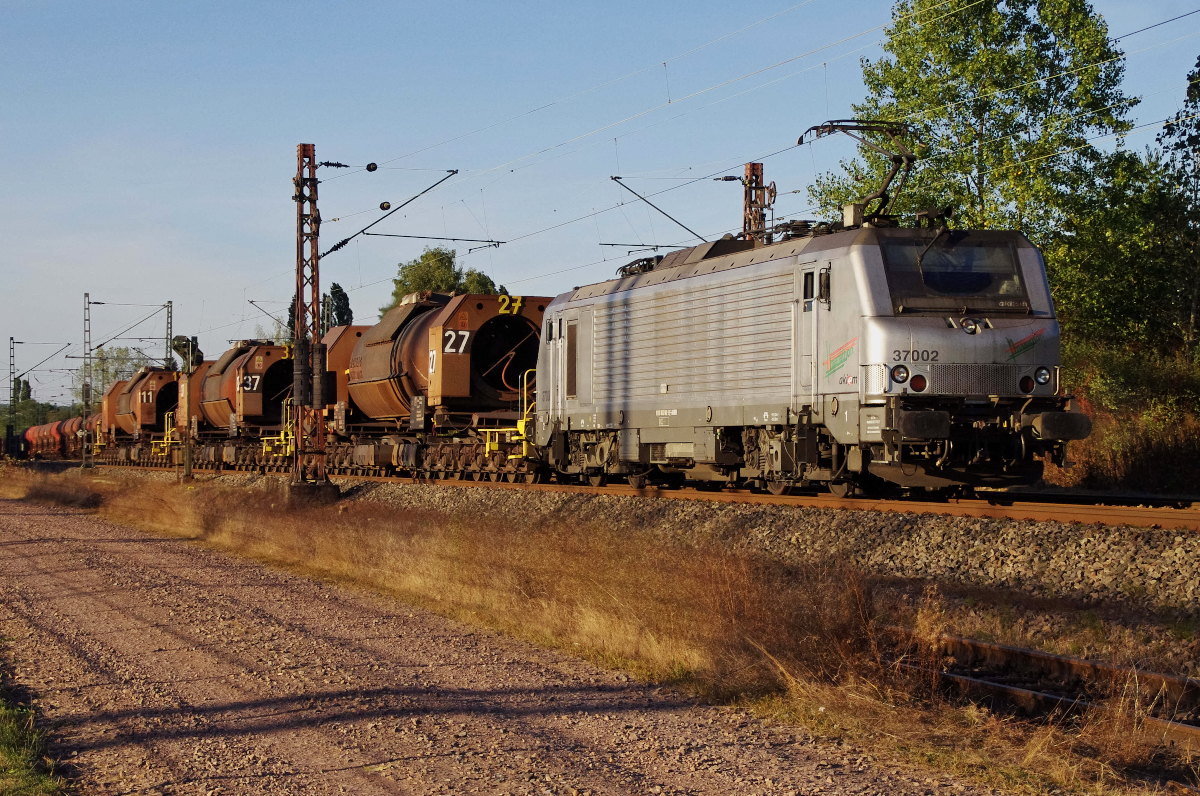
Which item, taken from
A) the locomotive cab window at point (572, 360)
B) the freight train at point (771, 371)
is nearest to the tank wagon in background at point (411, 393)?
the freight train at point (771, 371)

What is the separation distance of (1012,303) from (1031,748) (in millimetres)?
8558

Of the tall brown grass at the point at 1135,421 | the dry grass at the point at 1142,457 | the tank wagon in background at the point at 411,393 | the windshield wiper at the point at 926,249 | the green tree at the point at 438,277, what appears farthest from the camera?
the green tree at the point at 438,277

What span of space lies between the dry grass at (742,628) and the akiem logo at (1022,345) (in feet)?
13.1

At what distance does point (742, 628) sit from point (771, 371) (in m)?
7.16

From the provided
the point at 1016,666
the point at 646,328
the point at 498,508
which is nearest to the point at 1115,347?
the point at 646,328

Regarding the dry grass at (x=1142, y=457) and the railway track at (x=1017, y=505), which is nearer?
the railway track at (x=1017, y=505)

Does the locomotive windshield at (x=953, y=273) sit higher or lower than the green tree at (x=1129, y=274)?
lower

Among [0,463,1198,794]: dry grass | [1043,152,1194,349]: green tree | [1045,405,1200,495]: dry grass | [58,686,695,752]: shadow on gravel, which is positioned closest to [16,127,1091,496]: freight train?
[0,463,1198,794]: dry grass

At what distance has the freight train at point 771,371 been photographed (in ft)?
43.1

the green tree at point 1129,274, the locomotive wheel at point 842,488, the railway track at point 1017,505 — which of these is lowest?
the railway track at point 1017,505

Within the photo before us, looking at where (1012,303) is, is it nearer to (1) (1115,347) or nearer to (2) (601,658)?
(2) (601,658)

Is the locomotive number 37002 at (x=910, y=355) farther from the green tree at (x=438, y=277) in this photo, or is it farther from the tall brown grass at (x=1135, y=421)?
A: the green tree at (x=438, y=277)

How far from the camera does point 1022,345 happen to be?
43.7ft

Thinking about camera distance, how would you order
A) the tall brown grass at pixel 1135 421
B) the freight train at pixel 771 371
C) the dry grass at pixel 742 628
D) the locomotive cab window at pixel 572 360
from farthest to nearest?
the tall brown grass at pixel 1135 421
the locomotive cab window at pixel 572 360
the freight train at pixel 771 371
the dry grass at pixel 742 628
